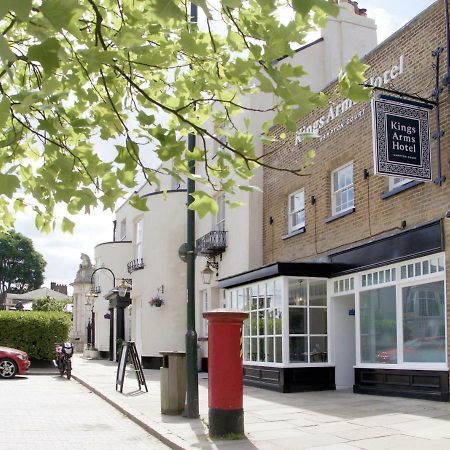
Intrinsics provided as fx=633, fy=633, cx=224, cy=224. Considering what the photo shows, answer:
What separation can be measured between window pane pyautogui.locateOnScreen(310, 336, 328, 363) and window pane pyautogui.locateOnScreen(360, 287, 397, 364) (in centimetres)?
130

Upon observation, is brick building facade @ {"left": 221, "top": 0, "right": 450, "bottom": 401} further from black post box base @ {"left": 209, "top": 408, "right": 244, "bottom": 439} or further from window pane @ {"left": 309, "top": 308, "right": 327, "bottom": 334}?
black post box base @ {"left": 209, "top": 408, "right": 244, "bottom": 439}

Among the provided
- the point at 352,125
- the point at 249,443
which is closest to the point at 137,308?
the point at 352,125

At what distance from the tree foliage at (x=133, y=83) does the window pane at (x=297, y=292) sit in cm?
901

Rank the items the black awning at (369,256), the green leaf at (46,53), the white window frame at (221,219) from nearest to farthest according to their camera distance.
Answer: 1. the green leaf at (46,53)
2. the black awning at (369,256)
3. the white window frame at (221,219)

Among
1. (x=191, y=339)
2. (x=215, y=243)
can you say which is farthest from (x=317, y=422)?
(x=215, y=243)

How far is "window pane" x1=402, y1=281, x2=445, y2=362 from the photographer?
36.8ft

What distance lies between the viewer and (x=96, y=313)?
36656 mm

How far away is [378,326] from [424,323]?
60.1 inches

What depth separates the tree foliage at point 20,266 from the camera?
8262cm

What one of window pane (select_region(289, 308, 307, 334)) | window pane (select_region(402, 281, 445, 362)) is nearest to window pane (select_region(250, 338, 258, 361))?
window pane (select_region(289, 308, 307, 334))

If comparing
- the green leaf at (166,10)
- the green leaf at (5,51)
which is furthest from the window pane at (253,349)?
the green leaf at (5,51)

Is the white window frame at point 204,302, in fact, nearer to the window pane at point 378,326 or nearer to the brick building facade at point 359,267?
the brick building facade at point 359,267

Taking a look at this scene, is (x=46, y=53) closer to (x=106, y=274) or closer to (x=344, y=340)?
(x=344, y=340)

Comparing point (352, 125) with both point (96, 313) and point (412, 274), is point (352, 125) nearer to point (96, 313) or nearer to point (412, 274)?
point (412, 274)
